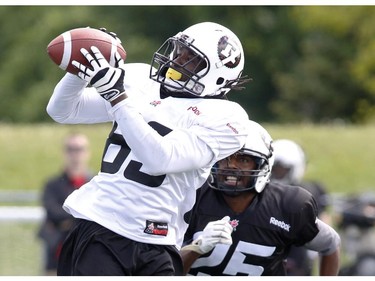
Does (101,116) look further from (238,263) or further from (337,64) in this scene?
(337,64)

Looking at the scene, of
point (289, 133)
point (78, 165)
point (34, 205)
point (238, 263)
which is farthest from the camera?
point (289, 133)

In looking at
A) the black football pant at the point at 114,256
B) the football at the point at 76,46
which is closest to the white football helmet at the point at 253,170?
the black football pant at the point at 114,256

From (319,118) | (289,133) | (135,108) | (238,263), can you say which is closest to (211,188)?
(238,263)

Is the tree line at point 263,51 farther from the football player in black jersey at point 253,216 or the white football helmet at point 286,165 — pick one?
the football player in black jersey at point 253,216

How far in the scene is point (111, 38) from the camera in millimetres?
4234

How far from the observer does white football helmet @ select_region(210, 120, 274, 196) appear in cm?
504

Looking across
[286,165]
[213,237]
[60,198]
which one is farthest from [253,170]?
[60,198]

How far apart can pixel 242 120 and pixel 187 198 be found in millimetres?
406

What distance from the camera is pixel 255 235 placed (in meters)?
5.13

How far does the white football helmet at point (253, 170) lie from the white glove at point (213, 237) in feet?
1.02

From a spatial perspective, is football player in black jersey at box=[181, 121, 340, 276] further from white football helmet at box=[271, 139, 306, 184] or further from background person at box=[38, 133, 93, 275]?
background person at box=[38, 133, 93, 275]

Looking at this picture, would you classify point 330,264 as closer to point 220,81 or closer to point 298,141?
point 220,81

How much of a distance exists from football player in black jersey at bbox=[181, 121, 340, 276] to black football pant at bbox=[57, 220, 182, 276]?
786 mm

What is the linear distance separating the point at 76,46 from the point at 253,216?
58.1 inches
